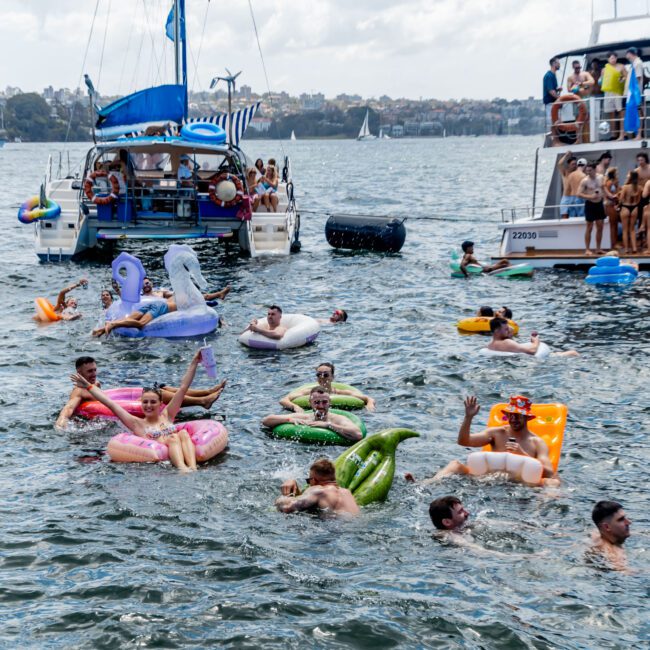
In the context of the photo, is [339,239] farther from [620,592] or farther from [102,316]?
[620,592]

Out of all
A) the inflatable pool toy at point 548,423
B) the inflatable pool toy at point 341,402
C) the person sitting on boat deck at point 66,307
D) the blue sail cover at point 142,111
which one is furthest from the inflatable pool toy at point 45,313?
the inflatable pool toy at point 548,423

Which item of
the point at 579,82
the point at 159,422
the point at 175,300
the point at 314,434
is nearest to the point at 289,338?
the point at 175,300

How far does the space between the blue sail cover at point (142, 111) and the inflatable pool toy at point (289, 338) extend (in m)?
12.5

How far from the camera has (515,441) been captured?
10.9 meters

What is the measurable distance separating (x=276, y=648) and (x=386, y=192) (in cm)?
5490

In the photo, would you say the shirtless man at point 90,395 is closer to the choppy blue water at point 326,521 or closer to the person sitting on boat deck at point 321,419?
the choppy blue water at point 326,521

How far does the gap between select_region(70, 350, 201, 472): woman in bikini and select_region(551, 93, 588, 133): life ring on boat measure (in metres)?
14.6

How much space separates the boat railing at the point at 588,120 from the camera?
23.0m

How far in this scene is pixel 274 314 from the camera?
1705 cm

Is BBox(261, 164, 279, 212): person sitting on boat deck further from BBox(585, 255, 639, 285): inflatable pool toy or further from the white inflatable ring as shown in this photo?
the white inflatable ring

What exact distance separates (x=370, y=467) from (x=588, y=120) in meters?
15.4

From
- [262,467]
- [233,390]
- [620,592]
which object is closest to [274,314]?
[233,390]

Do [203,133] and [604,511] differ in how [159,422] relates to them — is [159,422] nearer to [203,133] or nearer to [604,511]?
[604,511]

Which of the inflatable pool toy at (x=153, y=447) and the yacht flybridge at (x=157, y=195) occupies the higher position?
the yacht flybridge at (x=157, y=195)
